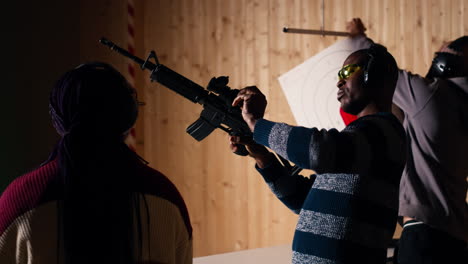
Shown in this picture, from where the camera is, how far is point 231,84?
11.0ft

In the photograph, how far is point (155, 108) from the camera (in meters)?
3.30

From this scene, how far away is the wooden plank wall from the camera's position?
129 inches

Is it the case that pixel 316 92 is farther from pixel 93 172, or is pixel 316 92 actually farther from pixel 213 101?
pixel 93 172

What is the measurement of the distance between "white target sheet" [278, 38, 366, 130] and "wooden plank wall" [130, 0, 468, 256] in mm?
694

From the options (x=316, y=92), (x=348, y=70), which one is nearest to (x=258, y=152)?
(x=348, y=70)

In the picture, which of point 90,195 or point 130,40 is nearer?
point 90,195

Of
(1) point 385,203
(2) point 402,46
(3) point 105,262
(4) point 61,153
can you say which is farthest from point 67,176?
(2) point 402,46

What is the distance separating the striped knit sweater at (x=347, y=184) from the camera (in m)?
1.05

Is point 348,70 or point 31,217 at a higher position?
point 348,70

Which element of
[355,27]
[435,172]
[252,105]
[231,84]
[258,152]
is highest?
[355,27]

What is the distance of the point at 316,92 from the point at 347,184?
153 centimetres

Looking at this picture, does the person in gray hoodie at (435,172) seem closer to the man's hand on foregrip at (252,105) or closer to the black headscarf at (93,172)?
the man's hand on foregrip at (252,105)

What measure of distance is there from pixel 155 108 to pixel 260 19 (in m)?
0.97

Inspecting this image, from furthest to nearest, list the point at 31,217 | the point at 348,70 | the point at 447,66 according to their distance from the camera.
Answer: the point at 447,66, the point at 348,70, the point at 31,217
